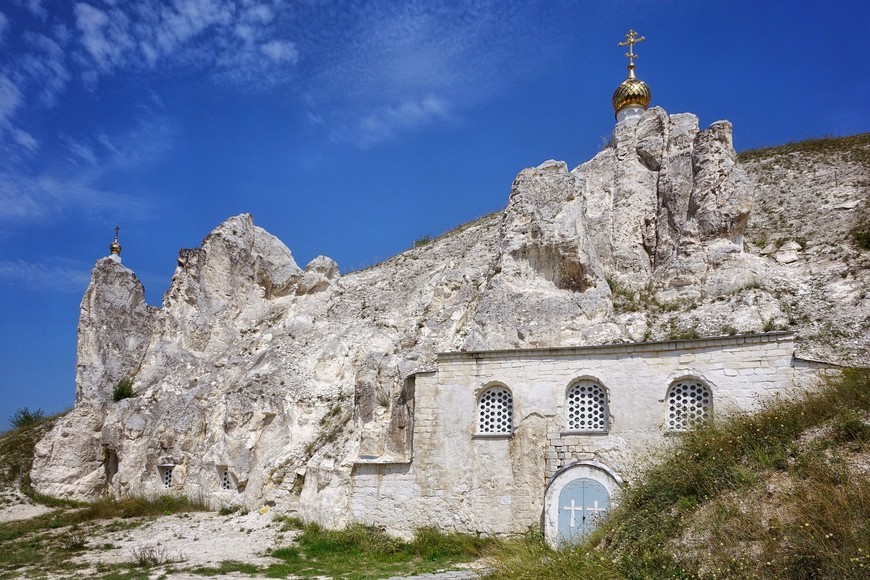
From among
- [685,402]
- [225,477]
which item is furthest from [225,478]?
[685,402]

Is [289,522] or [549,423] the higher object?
[549,423]

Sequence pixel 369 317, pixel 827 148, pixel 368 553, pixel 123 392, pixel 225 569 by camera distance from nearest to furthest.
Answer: pixel 225 569, pixel 368 553, pixel 369 317, pixel 123 392, pixel 827 148

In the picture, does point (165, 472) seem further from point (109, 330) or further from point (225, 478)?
point (109, 330)

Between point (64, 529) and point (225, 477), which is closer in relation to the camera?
point (64, 529)

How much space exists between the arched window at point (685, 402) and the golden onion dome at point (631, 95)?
595 inches

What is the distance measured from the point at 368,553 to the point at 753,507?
8685 mm

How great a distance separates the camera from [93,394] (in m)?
25.8

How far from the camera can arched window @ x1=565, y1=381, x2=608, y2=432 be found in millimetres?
14531

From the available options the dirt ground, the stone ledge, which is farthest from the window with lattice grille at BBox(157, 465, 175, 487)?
the stone ledge

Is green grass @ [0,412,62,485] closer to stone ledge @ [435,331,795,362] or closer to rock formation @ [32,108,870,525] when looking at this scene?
rock formation @ [32,108,870,525]

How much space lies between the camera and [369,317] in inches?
963

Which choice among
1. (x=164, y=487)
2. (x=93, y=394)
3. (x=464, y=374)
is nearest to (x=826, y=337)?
(x=464, y=374)

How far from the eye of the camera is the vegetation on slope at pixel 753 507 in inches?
304

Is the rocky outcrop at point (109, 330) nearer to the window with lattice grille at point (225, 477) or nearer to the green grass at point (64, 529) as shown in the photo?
the green grass at point (64, 529)
